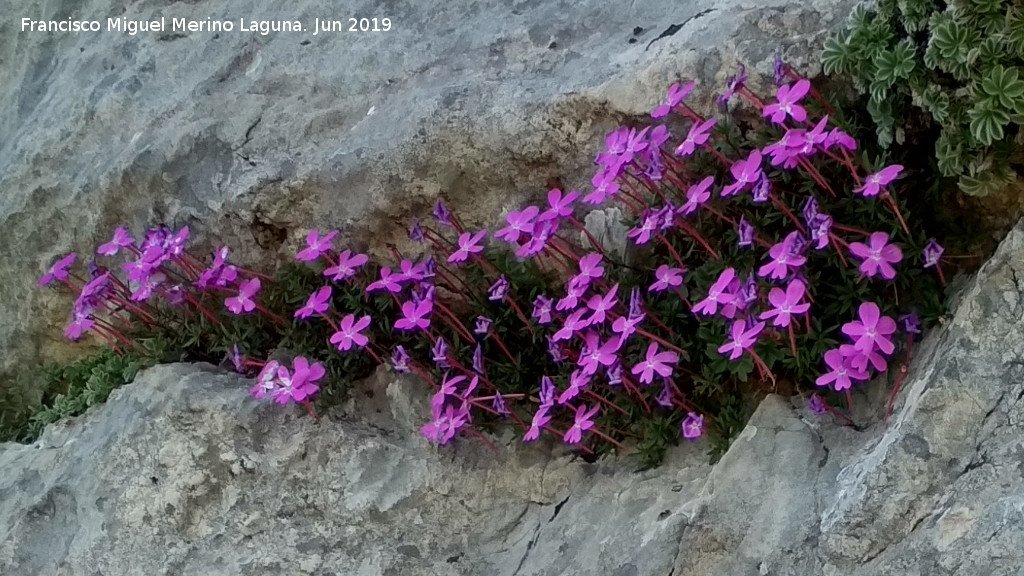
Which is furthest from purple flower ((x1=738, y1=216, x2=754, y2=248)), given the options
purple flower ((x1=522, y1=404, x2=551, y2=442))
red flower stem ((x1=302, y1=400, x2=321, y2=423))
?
red flower stem ((x1=302, y1=400, x2=321, y2=423))

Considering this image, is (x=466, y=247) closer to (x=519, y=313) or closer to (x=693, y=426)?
(x=519, y=313)

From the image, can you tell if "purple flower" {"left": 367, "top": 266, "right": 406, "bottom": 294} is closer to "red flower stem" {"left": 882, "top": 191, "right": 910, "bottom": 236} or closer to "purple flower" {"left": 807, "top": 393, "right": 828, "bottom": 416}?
"purple flower" {"left": 807, "top": 393, "right": 828, "bottom": 416}

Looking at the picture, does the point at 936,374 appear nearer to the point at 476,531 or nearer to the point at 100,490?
the point at 476,531

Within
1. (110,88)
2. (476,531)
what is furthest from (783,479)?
(110,88)

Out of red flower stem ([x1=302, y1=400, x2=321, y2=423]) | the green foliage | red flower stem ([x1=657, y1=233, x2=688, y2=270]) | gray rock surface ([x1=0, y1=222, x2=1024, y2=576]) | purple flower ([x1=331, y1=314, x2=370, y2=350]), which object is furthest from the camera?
red flower stem ([x1=302, y1=400, x2=321, y2=423])

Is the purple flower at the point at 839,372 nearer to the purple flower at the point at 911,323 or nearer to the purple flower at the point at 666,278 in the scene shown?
the purple flower at the point at 911,323

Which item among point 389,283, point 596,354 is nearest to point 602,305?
point 596,354
